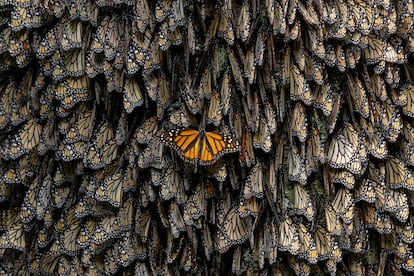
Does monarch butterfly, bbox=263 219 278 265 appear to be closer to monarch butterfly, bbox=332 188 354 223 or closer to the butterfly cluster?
the butterfly cluster

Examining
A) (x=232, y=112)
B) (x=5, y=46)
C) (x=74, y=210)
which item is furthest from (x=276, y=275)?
(x=5, y=46)

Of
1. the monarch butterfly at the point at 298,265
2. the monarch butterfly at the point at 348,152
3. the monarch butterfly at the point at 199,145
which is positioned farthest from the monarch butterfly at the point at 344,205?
the monarch butterfly at the point at 199,145

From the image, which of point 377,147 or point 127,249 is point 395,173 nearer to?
point 377,147

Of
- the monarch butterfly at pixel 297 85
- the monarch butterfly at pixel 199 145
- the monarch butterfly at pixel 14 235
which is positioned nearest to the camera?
the monarch butterfly at pixel 199 145

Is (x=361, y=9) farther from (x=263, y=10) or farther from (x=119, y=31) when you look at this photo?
Result: (x=119, y=31)

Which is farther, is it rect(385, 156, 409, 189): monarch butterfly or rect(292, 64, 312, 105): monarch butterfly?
rect(385, 156, 409, 189): monarch butterfly

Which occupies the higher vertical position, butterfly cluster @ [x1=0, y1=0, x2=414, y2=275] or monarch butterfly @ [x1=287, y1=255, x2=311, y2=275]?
butterfly cluster @ [x1=0, y1=0, x2=414, y2=275]

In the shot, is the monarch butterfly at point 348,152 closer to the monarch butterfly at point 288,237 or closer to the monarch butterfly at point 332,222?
the monarch butterfly at point 332,222

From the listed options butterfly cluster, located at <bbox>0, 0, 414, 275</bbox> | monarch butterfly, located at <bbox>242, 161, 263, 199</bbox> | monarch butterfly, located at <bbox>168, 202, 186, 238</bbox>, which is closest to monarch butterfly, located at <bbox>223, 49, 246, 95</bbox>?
butterfly cluster, located at <bbox>0, 0, 414, 275</bbox>
